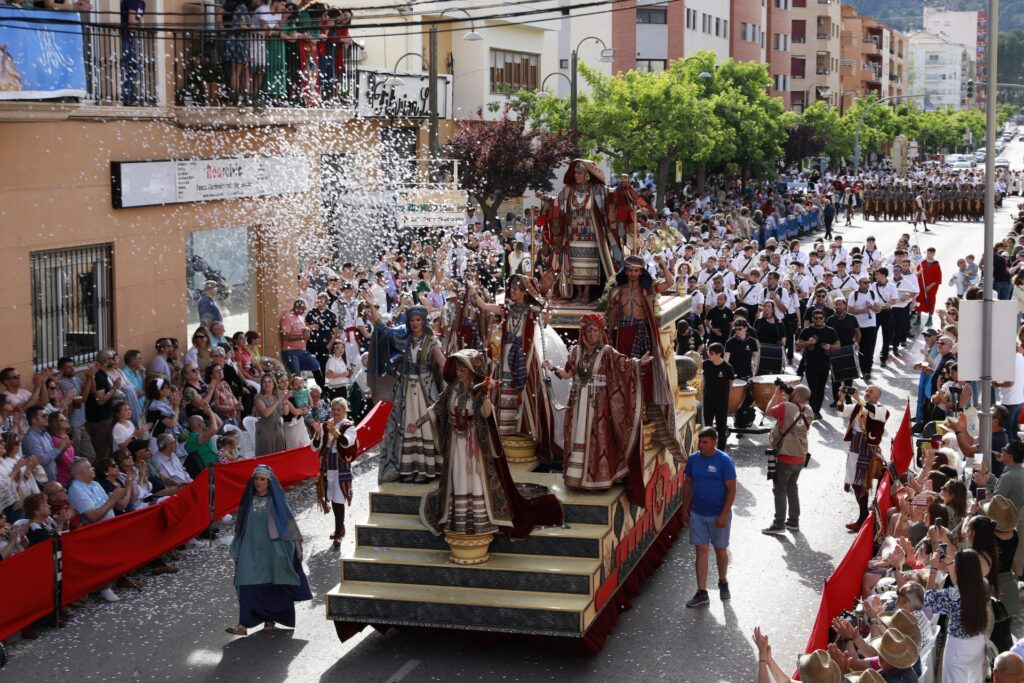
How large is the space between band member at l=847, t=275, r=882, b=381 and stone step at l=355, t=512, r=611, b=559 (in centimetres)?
1252

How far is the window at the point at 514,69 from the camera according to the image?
4450 centimetres

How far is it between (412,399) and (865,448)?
4666mm

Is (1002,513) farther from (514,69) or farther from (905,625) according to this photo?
(514,69)

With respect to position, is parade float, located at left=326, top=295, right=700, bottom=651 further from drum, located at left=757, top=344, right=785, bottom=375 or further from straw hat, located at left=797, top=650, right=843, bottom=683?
drum, located at left=757, top=344, right=785, bottom=375

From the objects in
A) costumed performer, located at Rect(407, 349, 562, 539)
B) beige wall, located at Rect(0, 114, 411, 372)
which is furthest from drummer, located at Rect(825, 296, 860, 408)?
costumed performer, located at Rect(407, 349, 562, 539)

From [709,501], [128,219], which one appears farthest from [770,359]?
[128,219]

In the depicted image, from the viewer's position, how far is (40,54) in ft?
51.6

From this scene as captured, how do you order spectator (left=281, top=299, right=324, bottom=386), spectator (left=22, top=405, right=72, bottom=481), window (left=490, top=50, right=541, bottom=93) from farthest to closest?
window (left=490, top=50, right=541, bottom=93) < spectator (left=281, top=299, right=324, bottom=386) < spectator (left=22, top=405, right=72, bottom=481)

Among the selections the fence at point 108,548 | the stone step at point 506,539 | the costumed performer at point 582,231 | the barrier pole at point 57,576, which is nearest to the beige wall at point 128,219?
the fence at point 108,548

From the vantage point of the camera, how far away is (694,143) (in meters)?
45.0

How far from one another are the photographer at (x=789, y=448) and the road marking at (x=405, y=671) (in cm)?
471

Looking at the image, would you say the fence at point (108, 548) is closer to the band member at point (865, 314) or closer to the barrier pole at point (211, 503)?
the barrier pole at point (211, 503)

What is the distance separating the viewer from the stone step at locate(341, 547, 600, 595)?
10844 millimetres

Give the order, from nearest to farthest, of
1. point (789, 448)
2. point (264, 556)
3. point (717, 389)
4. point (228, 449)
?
point (264, 556) < point (789, 448) < point (228, 449) < point (717, 389)
